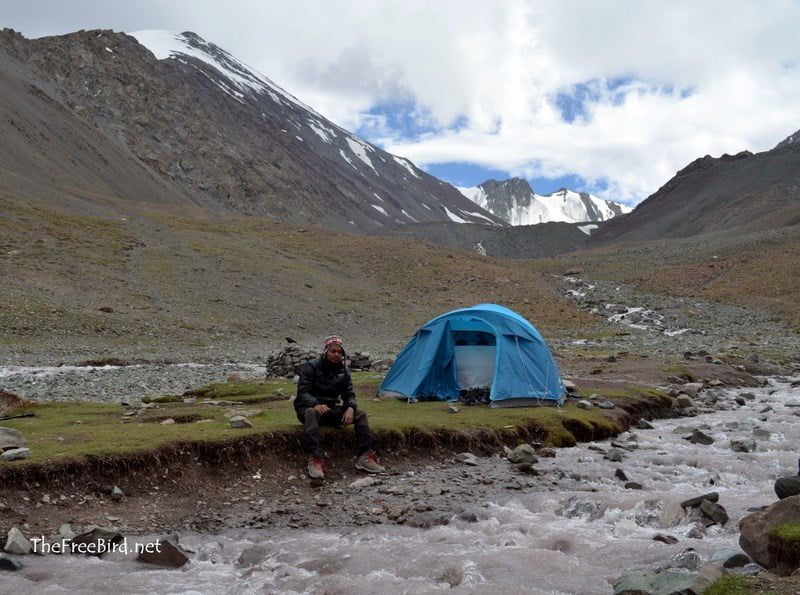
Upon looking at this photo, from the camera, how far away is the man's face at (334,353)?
12.4m

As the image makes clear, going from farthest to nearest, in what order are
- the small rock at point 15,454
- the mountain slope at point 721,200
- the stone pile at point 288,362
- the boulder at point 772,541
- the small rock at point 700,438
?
the mountain slope at point 721,200
the stone pile at point 288,362
the small rock at point 700,438
the small rock at point 15,454
the boulder at point 772,541

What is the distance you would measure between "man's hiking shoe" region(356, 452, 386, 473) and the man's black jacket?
0.95 metres

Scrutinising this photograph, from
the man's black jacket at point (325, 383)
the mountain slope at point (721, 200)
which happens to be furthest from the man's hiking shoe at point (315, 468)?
the mountain slope at point (721, 200)

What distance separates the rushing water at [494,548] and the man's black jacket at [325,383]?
136 inches

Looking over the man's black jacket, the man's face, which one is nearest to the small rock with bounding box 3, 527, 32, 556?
the man's black jacket

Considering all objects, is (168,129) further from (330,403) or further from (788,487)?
(788,487)

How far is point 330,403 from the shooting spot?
1256 centimetres

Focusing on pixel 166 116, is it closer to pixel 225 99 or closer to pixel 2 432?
pixel 225 99

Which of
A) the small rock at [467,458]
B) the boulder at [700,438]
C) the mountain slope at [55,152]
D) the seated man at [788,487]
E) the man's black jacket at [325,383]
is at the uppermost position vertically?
the mountain slope at [55,152]

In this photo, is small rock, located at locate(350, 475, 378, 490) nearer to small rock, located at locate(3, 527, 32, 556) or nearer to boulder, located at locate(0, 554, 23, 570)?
small rock, located at locate(3, 527, 32, 556)

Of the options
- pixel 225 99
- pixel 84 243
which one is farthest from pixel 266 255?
pixel 225 99

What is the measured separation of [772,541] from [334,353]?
7682mm

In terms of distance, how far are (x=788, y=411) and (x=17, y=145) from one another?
305 ft

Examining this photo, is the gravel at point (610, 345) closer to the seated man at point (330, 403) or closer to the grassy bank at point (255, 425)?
the grassy bank at point (255, 425)
